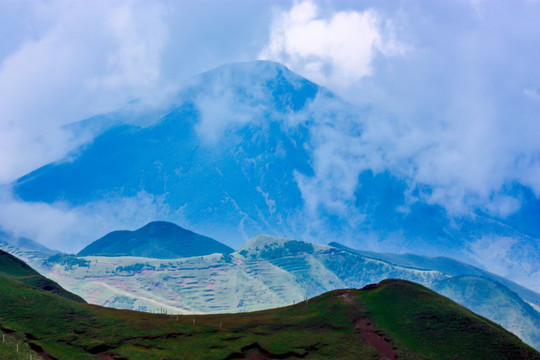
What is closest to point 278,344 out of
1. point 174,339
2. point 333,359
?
point 333,359

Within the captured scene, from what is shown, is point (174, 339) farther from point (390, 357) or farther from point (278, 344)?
point (390, 357)

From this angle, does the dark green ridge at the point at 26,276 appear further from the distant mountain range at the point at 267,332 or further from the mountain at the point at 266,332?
the distant mountain range at the point at 267,332

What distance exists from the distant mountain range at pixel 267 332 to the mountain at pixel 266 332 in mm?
143

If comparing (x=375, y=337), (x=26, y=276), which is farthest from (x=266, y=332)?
Answer: (x=26, y=276)

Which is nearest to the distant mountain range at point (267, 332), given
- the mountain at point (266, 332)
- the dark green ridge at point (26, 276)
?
the mountain at point (266, 332)

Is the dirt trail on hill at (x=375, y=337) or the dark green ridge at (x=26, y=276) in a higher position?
the dark green ridge at (x=26, y=276)

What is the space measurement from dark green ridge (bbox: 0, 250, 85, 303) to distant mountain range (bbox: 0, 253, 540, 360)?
3009 cm

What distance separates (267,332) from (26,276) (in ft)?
244

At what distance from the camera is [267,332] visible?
3605 inches

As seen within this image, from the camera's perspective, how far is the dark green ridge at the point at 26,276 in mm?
128625

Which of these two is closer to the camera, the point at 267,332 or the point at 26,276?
the point at 267,332

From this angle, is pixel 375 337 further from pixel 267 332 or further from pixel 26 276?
pixel 26 276

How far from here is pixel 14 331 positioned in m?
76.8

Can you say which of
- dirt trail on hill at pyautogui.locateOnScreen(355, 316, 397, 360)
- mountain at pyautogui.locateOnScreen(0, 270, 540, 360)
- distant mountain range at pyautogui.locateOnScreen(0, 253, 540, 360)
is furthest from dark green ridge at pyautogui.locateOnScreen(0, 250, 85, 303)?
dirt trail on hill at pyautogui.locateOnScreen(355, 316, 397, 360)
